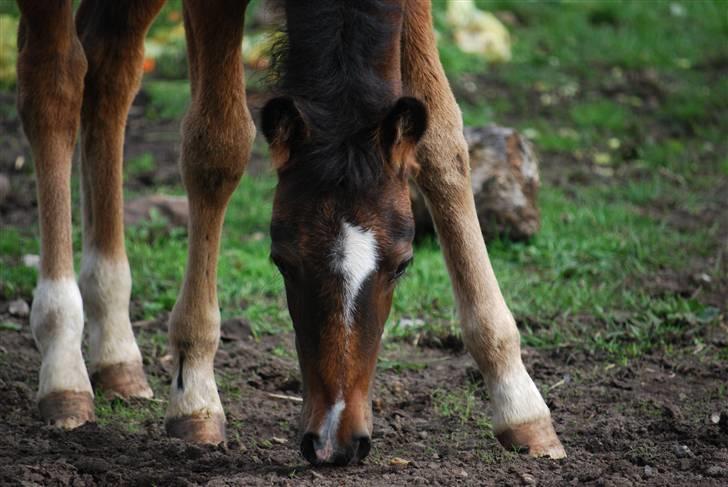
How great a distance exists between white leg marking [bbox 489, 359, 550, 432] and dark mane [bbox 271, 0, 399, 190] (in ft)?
3.94

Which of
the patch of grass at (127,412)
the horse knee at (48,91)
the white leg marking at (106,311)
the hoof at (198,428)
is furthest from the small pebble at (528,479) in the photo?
the horse knee at (48,91)

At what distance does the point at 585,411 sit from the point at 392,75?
1.86m

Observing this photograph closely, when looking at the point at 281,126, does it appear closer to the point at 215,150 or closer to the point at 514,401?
the point at 215,150

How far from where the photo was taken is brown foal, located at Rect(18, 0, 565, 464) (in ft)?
12.0

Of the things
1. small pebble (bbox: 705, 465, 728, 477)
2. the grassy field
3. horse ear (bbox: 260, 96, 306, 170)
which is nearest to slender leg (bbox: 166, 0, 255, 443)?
the grassy field

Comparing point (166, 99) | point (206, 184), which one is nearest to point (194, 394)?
point (206, 184)

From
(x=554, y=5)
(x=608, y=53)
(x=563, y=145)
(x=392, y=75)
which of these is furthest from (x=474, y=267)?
(x=554, y=5)

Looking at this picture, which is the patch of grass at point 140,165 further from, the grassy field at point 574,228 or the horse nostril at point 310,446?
the horse nostril at point 310,446

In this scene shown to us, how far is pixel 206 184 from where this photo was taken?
4.80 metres

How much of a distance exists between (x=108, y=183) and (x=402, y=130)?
2.25 meters

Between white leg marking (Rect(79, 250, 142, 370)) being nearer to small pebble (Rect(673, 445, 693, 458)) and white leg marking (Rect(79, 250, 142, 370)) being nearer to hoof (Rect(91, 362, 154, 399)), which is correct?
hoof (Rect(91, 362, 154, 399))

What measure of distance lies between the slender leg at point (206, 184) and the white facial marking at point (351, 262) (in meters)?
1.27

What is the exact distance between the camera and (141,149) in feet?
33.3

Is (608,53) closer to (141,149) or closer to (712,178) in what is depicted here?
(712,178)
